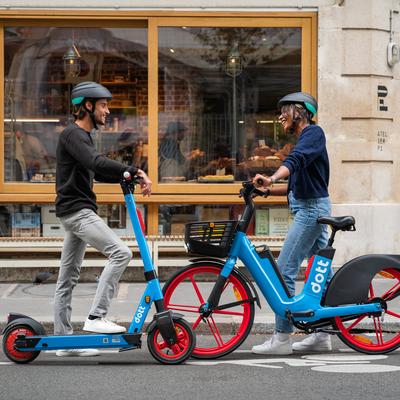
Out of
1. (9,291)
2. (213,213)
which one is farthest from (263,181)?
(213,213)

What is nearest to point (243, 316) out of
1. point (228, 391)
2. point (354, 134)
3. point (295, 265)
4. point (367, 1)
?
point (295, 265)

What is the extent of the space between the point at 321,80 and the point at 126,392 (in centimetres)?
647

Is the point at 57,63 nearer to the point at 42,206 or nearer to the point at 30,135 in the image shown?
the point at 30,135

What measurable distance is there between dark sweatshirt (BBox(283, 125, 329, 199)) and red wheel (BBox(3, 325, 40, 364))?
222 cm

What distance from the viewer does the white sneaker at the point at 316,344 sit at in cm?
713

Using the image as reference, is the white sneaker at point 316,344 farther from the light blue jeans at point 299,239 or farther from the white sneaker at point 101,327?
the white sneaker at point 101,327

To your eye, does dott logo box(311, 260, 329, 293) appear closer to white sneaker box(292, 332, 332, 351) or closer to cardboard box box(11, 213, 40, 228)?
white sneaker box(292, 332, 332, 351)

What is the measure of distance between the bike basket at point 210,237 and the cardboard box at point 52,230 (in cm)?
491

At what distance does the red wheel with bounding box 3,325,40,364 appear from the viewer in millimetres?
6492

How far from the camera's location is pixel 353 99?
11.2 meters

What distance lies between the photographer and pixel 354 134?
1126 cm

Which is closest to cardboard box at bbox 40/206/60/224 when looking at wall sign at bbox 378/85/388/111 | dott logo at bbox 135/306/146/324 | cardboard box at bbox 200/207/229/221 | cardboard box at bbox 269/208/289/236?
cardboard box at bbox 200/207/229/221

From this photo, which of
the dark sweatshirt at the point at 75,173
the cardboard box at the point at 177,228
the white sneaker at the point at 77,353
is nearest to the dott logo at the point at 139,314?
the white sneaker at the point at 77,353

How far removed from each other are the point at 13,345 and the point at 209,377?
143 centimetres
